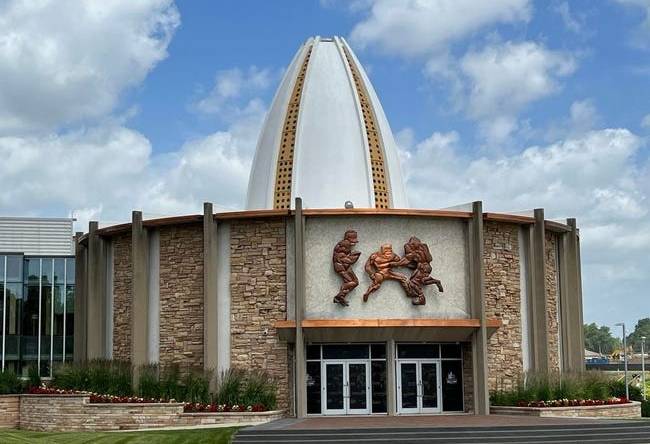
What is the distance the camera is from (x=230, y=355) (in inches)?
1267

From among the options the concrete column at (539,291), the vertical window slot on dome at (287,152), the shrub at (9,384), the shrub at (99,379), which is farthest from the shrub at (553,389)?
the shrub at (9,384)

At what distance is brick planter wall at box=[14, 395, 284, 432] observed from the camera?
1141 inches

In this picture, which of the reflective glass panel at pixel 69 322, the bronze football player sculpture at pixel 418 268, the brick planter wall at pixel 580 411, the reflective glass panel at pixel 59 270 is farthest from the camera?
the reflective glass panel at pixel 59 270

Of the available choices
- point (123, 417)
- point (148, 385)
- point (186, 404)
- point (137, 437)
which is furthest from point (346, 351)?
point (137, 437)

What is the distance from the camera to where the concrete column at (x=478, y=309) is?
31.8 metres

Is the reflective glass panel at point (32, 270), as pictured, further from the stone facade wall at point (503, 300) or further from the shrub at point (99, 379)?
the stone facade wall at point (503, 300)

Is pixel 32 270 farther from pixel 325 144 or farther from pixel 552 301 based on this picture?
pixel 552 301

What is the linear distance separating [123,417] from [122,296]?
6663 mm

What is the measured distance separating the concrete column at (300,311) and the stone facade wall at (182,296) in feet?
10.9

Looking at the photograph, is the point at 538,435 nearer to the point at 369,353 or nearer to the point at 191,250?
the point at 369,353

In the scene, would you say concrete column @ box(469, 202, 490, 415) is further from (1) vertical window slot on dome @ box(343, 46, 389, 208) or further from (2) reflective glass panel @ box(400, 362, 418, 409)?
(1) vertical window slot on dome @ box(343, 46, 389, 208)

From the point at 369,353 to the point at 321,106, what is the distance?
35.1ft

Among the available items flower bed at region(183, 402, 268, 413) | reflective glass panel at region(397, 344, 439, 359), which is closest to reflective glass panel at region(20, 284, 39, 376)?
flower bed at region(183, 402, 268, 413)

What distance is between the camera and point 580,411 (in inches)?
1200
